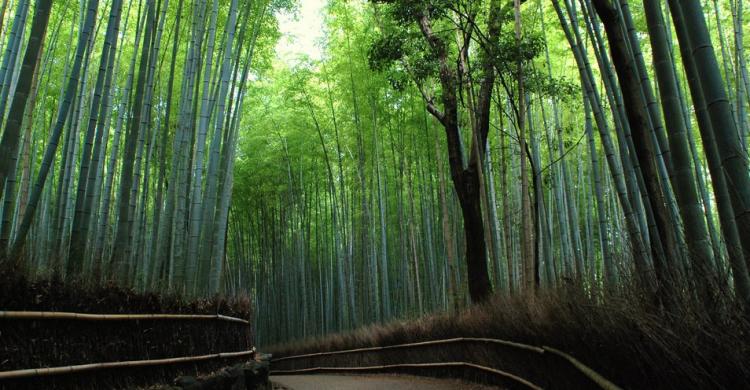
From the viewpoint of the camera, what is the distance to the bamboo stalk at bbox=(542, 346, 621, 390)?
185cm

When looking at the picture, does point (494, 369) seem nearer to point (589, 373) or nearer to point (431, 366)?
point (431, 366)

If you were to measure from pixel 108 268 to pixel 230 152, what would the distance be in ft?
13.9

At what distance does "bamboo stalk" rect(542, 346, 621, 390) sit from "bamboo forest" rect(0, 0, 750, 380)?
1.05ft

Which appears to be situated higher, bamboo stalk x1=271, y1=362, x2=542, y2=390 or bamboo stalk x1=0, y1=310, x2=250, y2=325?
bamboo stalk x1=0, y1=310, x2=250, y2=325

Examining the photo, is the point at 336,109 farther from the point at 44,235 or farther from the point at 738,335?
the point at 738,335

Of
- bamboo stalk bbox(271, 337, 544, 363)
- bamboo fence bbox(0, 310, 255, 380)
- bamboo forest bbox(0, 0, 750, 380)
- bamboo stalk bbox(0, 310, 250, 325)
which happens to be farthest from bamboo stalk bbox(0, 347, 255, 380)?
bamboo stalk bbox(271, 337, 544, 363)

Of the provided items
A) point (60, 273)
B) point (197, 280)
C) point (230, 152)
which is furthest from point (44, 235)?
point (60, 273)

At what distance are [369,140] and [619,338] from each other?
8449mm

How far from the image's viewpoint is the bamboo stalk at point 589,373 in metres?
1.85

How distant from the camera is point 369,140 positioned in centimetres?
1014

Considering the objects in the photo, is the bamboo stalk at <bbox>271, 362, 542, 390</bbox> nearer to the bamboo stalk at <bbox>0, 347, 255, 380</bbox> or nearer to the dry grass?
the dry grass

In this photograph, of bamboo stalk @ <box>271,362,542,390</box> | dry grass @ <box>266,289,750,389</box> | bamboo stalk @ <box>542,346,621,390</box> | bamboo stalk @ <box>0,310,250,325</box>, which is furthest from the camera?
bamboo stalk @ <box>271,362,542,390</box>

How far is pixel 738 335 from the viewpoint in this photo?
4.20 ft

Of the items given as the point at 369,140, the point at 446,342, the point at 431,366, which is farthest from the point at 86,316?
the point at 369,140
